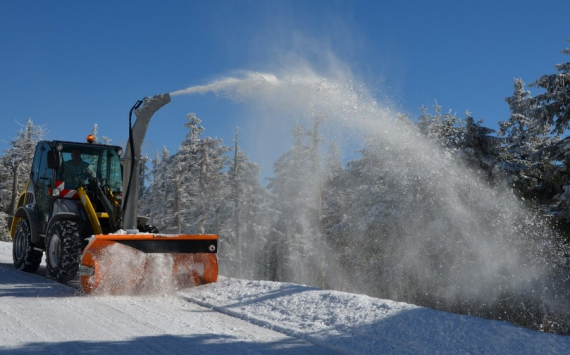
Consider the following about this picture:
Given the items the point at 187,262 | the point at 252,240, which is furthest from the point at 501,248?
the point at 252,240

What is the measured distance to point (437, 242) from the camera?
19.9m

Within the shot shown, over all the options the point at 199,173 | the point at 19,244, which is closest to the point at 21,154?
the point at 199,173

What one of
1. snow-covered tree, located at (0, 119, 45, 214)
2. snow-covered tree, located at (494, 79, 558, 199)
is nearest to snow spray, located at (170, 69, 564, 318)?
snow-covered tree, located at (494, 79, 558, 199)

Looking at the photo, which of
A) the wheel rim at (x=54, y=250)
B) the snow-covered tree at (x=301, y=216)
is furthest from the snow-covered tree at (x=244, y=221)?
the wheel rim at (x=54, y=250)

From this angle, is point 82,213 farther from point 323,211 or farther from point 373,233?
point 323,211

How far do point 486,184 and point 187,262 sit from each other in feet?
46.7

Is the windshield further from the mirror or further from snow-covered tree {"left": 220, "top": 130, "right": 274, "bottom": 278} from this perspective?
snow-covered tree {"left": 220, "top": 130, "right": 274, "bottom": 278}

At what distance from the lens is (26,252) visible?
31.4ft

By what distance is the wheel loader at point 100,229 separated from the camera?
7.22 m

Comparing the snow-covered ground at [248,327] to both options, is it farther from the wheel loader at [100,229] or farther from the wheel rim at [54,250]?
the wheel rim at [54,250]

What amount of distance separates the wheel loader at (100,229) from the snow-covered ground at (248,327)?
52 cm

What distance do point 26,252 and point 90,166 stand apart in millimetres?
2228

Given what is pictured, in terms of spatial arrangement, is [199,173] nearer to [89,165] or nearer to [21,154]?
[21,154]

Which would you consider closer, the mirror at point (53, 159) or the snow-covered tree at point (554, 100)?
the mirror at point (53, 159)
